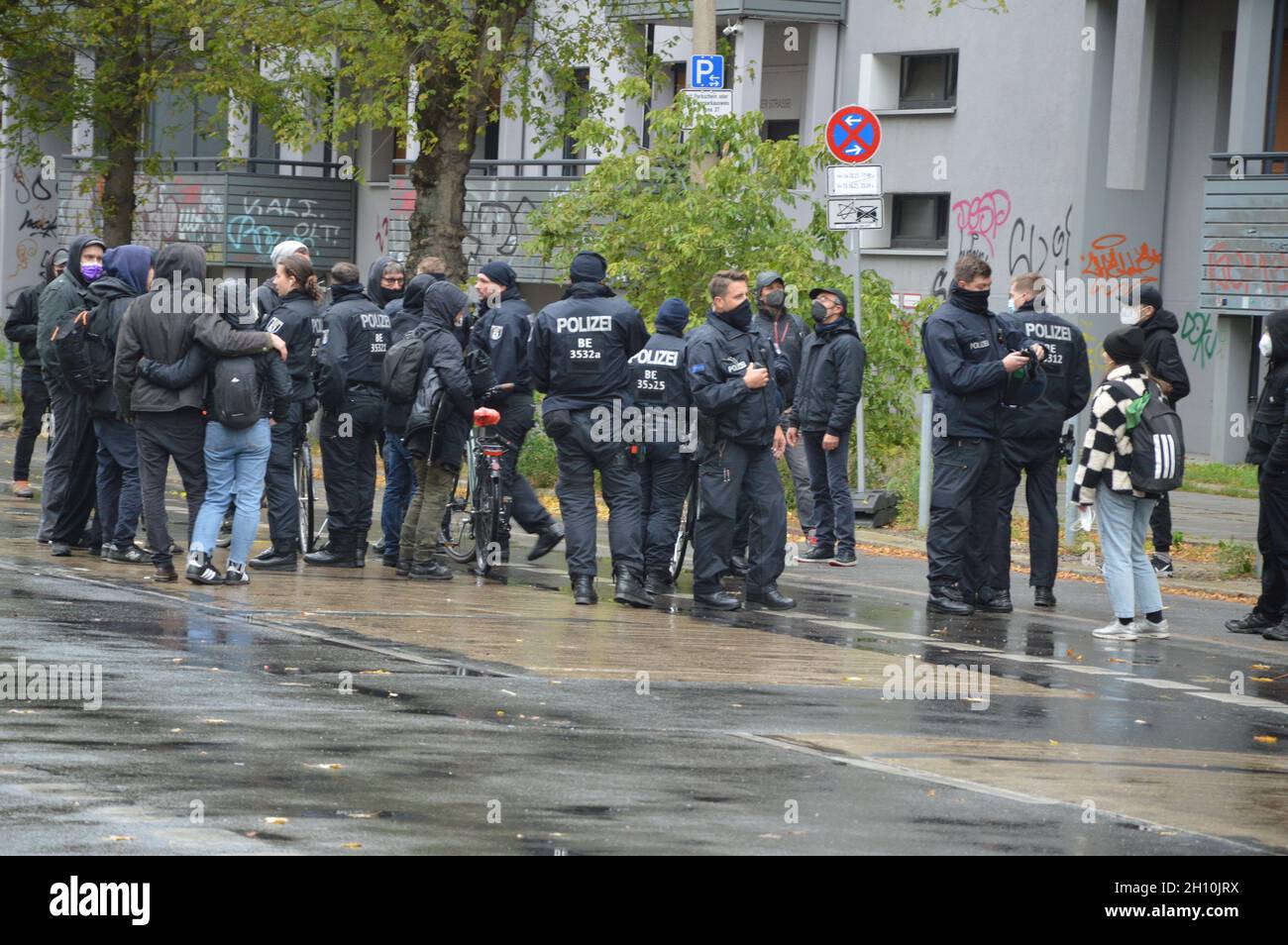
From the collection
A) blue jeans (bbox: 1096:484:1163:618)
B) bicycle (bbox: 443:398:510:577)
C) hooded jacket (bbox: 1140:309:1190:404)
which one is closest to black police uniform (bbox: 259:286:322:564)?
bicycle (bbox: 443:398:510:577)

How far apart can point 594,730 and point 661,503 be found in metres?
5.10

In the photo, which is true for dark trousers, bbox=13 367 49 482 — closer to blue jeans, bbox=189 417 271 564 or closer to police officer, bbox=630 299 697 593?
blue jeans, bbox=189 417 271 564

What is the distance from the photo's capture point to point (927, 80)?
32531mm

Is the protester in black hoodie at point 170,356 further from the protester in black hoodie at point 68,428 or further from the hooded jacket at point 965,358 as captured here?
the hooded jacket at point 965,358

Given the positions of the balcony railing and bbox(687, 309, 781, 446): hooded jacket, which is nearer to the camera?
bbox(687, 309, 781, 446): hooded jacket

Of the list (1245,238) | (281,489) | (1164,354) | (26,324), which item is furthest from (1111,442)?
(1245,238)

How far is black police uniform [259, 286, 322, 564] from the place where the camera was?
523 inches

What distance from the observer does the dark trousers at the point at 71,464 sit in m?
13.9

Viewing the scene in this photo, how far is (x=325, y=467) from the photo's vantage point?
1411cm

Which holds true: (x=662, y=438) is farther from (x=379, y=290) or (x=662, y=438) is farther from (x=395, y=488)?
(x=379, y=290)

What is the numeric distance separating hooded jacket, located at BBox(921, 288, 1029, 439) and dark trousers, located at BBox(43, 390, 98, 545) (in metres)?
5.60

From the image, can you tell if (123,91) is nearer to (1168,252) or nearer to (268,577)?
(1168,252)

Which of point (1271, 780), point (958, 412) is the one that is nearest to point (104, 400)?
point (958, 412)

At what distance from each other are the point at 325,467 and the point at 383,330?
1.01 m
